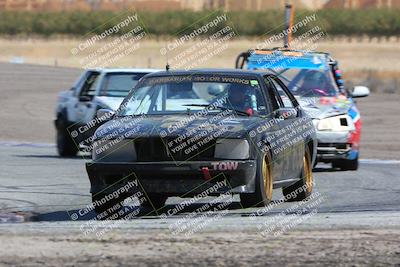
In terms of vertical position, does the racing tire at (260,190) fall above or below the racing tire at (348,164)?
above

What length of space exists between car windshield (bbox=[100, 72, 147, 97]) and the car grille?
8.45 meters

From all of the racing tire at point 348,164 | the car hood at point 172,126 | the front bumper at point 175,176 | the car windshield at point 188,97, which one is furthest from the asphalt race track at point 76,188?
the car windshield at point 188,97

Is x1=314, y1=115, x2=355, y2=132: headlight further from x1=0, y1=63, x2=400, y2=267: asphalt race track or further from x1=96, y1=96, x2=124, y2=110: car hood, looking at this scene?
x1=96, y1=96, x2=124, y2=110: car hood

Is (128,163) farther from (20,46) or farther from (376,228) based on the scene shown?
(20,46)

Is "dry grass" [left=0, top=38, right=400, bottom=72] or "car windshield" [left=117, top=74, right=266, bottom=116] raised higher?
"car windshield" [left=117, top=74, right=266, bottom=116]

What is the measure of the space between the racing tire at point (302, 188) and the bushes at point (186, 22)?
5910 cm

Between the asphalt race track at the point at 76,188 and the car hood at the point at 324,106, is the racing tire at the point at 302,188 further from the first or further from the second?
the car hood at the point at 324,106

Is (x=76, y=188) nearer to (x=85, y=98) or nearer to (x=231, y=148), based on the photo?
(x=231, y=148)

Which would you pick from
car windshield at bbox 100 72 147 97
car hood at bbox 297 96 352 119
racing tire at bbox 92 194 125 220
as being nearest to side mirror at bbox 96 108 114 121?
racing tire at bbox 92 194 125 220

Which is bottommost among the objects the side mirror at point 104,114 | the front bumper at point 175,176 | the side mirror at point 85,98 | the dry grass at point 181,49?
the dry grass at point 181,49

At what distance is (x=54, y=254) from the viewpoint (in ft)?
25.3

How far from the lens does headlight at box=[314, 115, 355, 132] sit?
56.5 feet

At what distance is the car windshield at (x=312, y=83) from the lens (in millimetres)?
18109

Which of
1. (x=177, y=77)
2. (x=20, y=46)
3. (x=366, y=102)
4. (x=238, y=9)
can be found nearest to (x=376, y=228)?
(x=177, y=77)
